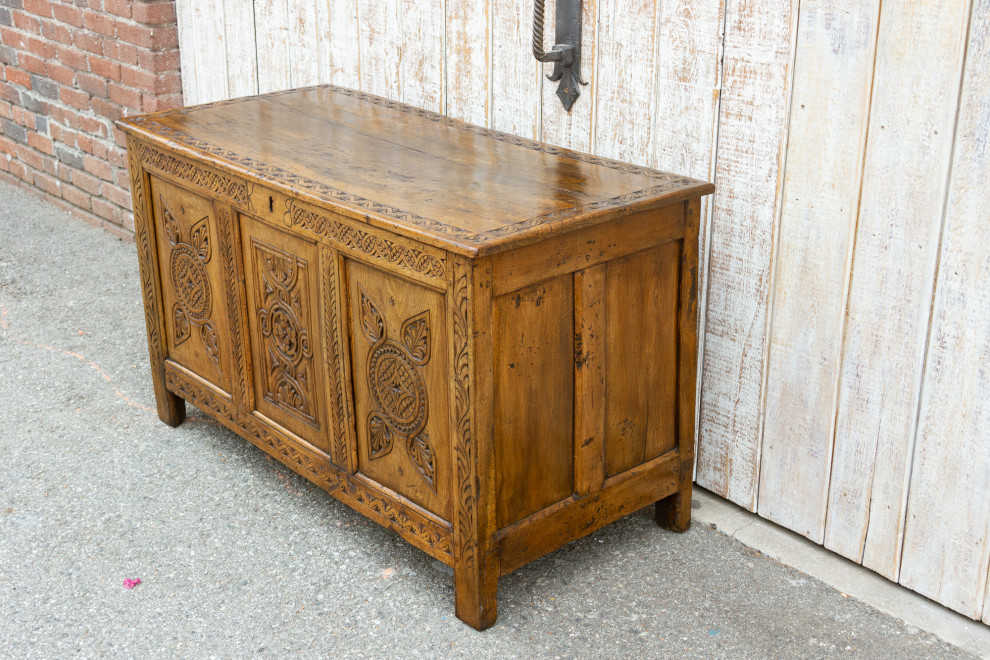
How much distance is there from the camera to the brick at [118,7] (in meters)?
3.86

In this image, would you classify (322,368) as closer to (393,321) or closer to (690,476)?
(393,321)

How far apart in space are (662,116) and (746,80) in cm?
23

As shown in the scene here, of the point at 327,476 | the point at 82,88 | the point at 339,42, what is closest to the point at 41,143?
the point at 82,88

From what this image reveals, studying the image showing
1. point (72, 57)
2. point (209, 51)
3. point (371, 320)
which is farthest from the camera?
point (72, 57)

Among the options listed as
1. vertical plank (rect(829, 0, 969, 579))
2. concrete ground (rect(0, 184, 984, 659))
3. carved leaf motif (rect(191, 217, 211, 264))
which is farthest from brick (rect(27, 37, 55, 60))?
vertical plank (rect(829, 0, 969, 579))

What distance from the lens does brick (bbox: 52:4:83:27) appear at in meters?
4.13

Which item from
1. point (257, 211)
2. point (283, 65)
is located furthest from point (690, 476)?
point (283, 65)

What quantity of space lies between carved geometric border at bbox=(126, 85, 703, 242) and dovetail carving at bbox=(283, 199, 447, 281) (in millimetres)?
50

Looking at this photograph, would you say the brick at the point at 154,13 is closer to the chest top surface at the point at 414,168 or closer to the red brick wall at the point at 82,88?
the red brick wall at the point at 82,88

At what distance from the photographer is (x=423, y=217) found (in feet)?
6.79

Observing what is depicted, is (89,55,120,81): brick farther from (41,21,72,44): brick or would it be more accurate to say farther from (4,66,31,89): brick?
(4,66,31,89): brick

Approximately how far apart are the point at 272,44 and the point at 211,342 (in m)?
1.22

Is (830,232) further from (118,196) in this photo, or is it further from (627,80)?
(118,196)

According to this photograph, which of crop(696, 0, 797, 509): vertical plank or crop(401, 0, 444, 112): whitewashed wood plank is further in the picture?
crop(401, 0, 444, 112): whitewashed wood plank
